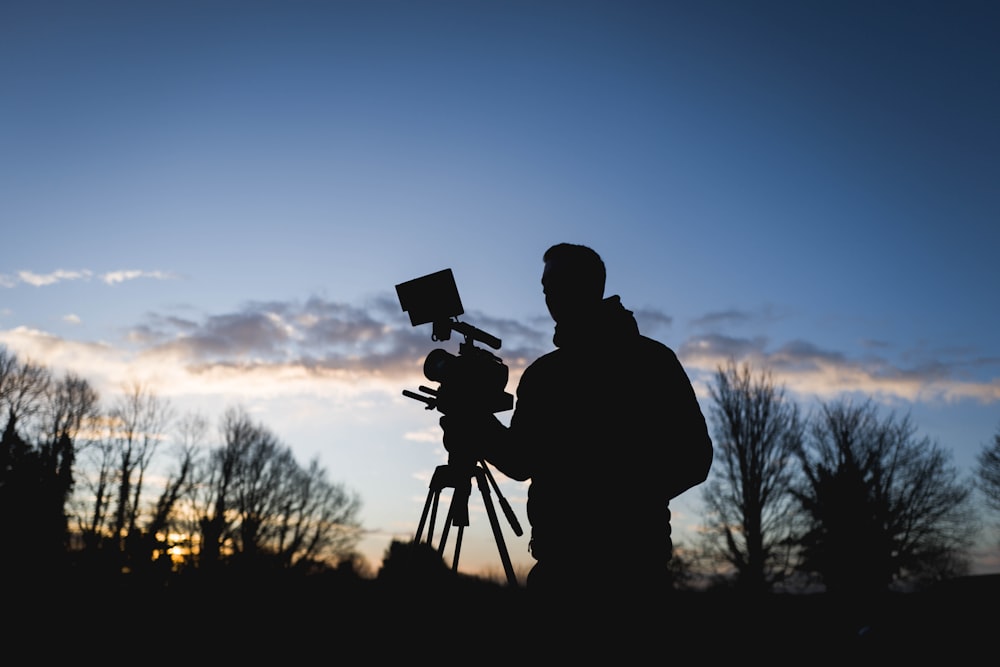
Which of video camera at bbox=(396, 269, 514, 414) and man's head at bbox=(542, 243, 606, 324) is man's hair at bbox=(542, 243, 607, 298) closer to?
man's head at bbox=(542, 243, 606, 324)

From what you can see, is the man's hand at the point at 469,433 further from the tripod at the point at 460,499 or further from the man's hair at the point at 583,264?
the man's hair at the point at 583,264

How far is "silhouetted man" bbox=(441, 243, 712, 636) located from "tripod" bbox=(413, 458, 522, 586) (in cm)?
83

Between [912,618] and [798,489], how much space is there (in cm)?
1200

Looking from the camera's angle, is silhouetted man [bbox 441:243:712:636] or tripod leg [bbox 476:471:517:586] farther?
tripod leg [bbox 476:471:517:586]

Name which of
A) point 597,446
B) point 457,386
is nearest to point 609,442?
point 597,446

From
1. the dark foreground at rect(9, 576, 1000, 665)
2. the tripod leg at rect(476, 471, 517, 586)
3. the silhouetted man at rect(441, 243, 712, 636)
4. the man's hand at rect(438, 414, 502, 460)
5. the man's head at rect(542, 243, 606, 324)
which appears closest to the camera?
the silhouetted man at rect(441, 243, 712, 636)

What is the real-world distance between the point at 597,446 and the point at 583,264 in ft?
2.54

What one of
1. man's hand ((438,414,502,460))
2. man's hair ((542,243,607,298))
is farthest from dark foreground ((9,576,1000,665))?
man's hair ((542,243,607,298))

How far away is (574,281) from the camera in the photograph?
2377 millimetres

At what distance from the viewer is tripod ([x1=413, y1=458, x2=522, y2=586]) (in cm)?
321

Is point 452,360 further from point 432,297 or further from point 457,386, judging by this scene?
point 432,297

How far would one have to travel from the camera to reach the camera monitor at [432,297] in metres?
3.47

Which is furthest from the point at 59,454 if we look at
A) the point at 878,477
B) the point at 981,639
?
the point at 878,477

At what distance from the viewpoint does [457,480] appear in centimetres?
325
